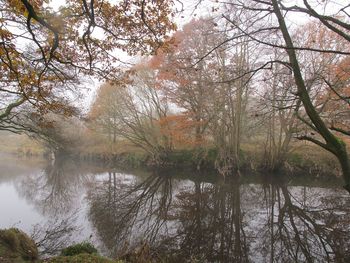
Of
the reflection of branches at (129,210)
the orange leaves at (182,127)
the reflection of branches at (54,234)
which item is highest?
the orange leaves at (182,127)

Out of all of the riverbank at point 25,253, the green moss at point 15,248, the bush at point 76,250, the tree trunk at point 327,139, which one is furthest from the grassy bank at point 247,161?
the tree trunk at point 327,139

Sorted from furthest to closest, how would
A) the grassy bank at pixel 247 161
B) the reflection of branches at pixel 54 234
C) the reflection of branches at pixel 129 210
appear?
1. the grassy bank at pixel 247 161
2. the reflection of branches at pixel 129 210
3. the reflection of branches at pixel 54 234

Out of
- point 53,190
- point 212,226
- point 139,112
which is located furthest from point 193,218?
point 139,112

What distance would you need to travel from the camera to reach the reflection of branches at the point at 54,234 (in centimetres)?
845

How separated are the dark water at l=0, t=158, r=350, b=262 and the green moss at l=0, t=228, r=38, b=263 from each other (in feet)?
5.53

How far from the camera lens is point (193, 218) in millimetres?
11227

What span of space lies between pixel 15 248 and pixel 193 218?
666 centimetres

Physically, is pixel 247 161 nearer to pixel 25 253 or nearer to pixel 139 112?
pixel 139 112

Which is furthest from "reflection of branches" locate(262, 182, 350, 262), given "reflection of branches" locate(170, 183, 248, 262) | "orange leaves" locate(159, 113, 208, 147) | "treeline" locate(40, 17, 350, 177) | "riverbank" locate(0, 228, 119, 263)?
"orange leaves" locate(159, 113, 208, 147)

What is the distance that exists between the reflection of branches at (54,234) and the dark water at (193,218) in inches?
1.2

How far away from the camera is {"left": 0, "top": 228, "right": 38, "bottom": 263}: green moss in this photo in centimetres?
531

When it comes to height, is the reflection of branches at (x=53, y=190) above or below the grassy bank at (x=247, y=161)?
below

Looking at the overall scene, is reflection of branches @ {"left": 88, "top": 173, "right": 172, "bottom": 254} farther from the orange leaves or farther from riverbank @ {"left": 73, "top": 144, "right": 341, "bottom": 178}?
riverbank @ {"left": 73, "top": 144, "right": 341, "bottom": 178}

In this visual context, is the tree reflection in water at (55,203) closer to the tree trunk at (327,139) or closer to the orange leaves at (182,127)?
the orange leaves at (182,127)
